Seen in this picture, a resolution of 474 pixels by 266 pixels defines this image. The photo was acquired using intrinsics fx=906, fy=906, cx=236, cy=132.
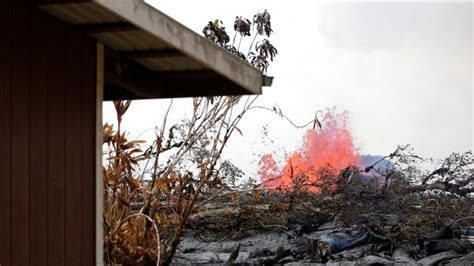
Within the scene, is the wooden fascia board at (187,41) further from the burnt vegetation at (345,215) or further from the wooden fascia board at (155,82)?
the burnt vegetation at (345,215)

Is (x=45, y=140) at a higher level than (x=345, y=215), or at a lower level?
higher

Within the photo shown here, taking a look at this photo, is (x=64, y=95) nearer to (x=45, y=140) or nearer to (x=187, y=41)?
(x=45, y=140)

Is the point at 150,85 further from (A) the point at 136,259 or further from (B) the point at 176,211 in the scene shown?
(B) the point at 176,211

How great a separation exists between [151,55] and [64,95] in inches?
25.5

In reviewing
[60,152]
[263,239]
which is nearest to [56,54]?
[60,152]

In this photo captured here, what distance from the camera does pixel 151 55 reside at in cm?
558

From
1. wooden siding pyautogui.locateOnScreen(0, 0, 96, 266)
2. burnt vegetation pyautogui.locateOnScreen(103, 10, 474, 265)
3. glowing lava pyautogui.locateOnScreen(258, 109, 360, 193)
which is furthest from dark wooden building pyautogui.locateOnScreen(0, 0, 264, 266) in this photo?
glowing lava pyautogui.locateOnScreen(258, 109, 360, 193)

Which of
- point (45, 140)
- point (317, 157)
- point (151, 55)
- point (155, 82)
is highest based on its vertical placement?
point (151, 55)

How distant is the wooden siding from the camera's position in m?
4.77

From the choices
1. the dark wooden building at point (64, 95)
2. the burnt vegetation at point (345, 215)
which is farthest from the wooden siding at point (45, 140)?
the burnt vegetation at point (345, 215)

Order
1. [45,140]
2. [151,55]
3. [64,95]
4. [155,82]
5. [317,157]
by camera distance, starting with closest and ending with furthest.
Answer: [45,140], [64,95], [151,55], [155,82], [317,157]

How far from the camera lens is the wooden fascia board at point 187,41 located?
4645mm

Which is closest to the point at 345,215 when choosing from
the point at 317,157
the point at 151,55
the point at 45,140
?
the point at 317,157

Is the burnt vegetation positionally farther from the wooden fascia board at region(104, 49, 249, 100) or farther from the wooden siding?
the wooden siding
